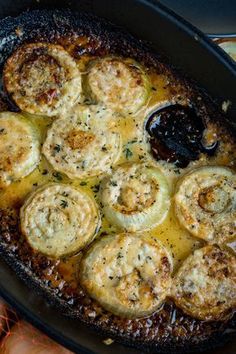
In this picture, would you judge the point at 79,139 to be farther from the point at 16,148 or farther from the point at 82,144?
the point at 16,148

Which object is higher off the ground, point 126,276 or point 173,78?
point 173,78

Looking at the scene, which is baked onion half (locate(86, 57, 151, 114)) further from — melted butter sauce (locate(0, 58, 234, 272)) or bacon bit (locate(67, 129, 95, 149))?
bacon bit (locate(67, 129, 95, 149))

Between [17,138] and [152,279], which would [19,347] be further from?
[17,138]

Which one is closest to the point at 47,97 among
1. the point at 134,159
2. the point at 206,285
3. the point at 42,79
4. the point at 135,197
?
the point at 42,79

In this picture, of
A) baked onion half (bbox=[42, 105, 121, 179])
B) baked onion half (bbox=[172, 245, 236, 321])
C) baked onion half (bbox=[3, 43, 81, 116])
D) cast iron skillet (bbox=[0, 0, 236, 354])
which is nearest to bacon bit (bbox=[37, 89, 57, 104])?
baked onion half (bbox=[3, 43, 81, 116])

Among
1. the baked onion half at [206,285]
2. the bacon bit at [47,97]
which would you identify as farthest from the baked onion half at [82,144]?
the baked onion half at [206,285]

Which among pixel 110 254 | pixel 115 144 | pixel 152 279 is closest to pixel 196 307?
pixel 152 279
